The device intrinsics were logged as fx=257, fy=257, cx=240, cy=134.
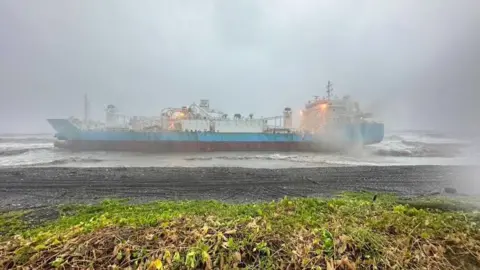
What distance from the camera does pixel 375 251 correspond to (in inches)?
74.8

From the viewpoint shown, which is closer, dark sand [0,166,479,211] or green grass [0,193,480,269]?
green grass [0,193,480,269]

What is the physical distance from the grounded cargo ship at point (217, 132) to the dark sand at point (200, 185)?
14571 millimetres

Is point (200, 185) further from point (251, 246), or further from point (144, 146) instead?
point (144, 146)

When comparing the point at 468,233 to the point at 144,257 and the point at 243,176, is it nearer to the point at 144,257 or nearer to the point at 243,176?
the point at 144,257

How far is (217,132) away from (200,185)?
18978mm

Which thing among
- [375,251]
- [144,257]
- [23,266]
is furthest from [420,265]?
[23,266]

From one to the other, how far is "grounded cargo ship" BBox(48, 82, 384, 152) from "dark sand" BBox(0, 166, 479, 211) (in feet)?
47.8

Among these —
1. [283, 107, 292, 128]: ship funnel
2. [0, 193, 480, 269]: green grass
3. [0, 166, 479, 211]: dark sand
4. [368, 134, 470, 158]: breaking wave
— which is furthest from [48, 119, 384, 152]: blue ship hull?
[0, 193, 480, 269]: green grass

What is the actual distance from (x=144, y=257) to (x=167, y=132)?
85.1 feet

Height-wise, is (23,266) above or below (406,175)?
above

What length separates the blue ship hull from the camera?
2667 cm

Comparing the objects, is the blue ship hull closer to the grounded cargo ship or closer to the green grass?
the grounded cargo ship

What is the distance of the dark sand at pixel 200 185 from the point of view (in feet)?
25.3

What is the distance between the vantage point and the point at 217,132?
28.4 m
